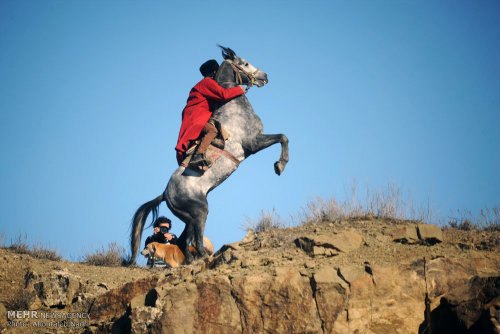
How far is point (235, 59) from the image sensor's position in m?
9.55

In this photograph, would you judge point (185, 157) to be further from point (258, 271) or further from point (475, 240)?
point (475, 240)

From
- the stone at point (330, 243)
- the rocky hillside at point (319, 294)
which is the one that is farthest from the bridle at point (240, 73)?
the stone at point (330, 243)

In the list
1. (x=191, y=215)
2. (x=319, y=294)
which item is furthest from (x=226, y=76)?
(x=319, y=294)

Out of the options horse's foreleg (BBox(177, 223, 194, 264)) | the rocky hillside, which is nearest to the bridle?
horse's foreleg (BBox(177, 223, 194, 264))

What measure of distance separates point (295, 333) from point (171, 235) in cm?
523

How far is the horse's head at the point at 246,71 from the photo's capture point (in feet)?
31.0

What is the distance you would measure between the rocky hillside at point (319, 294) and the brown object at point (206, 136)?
6.76 ft

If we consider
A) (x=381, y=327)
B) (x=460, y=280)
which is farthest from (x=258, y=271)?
(x=460, y=280)

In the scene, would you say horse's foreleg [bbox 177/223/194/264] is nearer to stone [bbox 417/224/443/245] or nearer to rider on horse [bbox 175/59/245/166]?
rider on horse [bbox 175/59/245/166]

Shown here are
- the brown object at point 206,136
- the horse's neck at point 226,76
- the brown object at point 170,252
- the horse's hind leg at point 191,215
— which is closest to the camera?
the horse's hind leg at point 191,215

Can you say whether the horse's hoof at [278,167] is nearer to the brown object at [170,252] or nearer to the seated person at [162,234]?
the brown object at [170,252]

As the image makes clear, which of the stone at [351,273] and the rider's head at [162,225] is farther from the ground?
the rider's head at [162,225]

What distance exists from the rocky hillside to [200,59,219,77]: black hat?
3.93 meters

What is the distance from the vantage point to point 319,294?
5.36 meters
